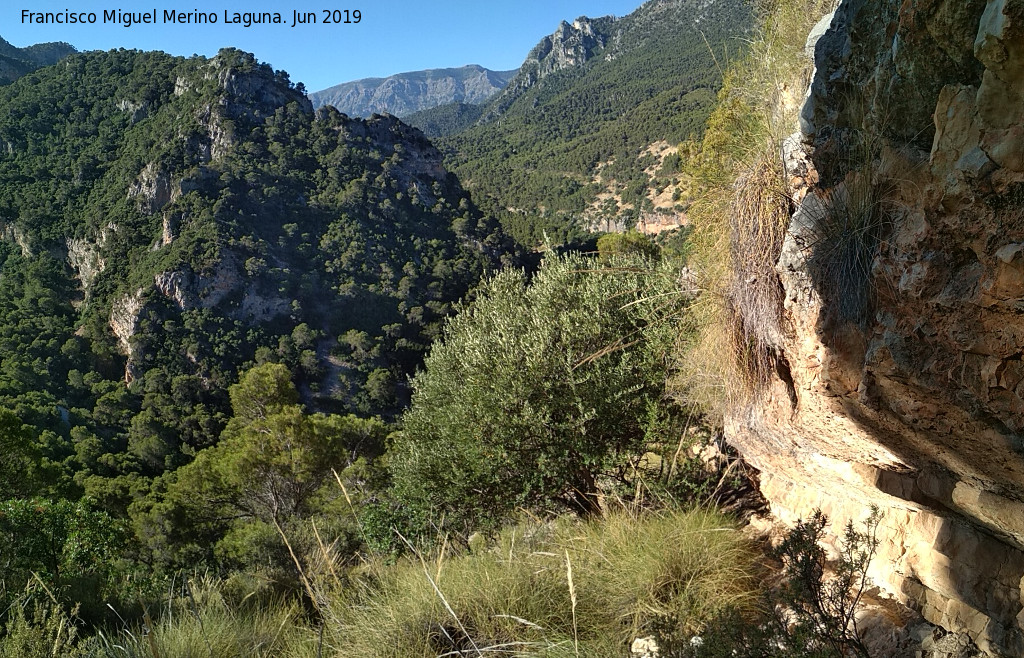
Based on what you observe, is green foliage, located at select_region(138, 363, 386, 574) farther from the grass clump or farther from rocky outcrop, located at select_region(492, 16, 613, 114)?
rocky outcrop, located at select_region(492, 16, 613, 114)

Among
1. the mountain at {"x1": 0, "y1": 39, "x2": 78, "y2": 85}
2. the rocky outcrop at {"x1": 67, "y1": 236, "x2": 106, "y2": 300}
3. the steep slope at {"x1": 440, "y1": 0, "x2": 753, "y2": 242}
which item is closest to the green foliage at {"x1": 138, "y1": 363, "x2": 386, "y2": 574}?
the rocky outcrop at {"x1": 67, "y1": 236, "x2": 106, "y2": 300}

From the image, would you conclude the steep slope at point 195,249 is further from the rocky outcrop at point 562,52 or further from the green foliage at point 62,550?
the rocky outcrop at point 562,52

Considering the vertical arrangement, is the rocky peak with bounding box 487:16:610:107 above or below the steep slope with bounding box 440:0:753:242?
above

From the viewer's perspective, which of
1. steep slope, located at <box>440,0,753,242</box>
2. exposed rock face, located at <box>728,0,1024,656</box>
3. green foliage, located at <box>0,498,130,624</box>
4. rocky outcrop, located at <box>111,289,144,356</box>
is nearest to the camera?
exposed rock face, located at <box>728,0,1024,656</box>

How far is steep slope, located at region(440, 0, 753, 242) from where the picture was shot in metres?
62.6

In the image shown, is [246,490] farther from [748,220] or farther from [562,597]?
[748,220]

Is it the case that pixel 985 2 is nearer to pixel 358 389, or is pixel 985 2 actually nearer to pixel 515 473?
pixel 515 473

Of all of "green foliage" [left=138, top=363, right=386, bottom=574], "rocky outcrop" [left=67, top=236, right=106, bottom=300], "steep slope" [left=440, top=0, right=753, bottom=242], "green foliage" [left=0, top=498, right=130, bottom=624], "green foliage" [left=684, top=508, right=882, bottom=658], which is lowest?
"green foliage" [left=138, top=363, right=386, bottom=574]

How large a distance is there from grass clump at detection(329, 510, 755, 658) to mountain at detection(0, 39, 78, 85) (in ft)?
280

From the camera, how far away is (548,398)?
6.00 metres

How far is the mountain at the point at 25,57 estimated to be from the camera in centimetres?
6581

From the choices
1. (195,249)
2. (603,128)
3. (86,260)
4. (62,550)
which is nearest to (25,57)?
(86,260)

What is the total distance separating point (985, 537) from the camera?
2.70m

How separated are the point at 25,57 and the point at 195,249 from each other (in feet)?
207
